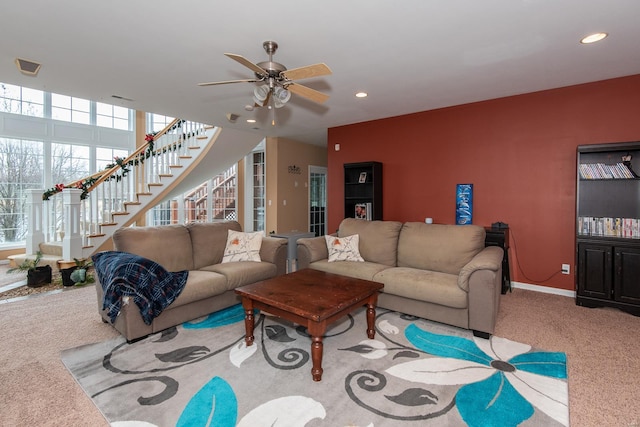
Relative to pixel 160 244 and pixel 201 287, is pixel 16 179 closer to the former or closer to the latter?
pixel 160 244

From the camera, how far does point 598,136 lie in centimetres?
380

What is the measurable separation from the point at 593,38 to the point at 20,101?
8695 millimetres

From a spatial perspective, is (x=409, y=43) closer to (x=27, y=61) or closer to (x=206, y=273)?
(x=206, y=273)

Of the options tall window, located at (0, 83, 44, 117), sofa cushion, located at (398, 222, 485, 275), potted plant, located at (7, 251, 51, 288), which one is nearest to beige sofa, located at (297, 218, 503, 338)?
sofa cushion, located at (398, 222, 485, 275)

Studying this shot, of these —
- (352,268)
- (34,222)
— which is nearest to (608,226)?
(352,268)

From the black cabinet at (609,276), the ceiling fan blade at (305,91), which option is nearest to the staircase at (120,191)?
the ceiling fan blade at (305,91)

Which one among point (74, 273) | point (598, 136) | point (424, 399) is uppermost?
point (598, 136)

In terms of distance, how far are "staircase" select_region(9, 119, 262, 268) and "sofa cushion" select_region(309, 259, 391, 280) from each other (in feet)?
11.9

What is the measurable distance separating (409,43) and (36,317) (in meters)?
4.53

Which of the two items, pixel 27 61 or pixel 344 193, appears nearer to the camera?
pixel 27 61

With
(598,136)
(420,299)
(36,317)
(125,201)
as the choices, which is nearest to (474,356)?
(420,299)

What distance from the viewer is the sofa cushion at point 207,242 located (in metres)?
3.68

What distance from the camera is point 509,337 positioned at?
2793 millimetres

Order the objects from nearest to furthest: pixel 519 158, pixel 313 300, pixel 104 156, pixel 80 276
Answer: pixel 313 300 → pixel 519 158 → pixel 80 276 → pixel 104 156
